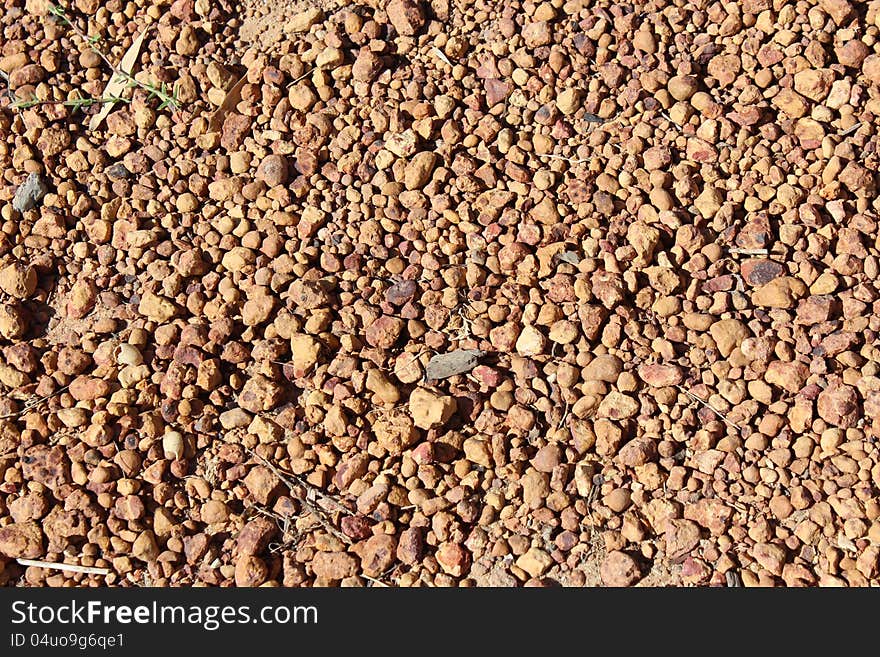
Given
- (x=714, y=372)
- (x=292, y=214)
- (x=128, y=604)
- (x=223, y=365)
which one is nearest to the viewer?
(x=128, y=604)

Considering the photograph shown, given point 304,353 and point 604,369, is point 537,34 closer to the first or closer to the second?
point 604,369

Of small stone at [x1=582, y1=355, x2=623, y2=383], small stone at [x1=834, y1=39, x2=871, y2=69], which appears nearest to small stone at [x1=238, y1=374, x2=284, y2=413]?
small stone at [x1=582, y1=355, x2=623, y2=383]

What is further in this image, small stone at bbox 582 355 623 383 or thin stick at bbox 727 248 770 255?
thin stick at bbox 727 248 770 255

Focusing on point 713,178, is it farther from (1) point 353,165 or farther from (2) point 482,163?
(1) point 353,165

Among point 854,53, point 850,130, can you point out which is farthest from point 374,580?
point 854,53

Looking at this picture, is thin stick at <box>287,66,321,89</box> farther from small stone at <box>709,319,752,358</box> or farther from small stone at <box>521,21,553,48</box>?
small stone at <box>709,319,752,358</box>

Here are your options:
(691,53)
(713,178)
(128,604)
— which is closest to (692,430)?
(713,178)
